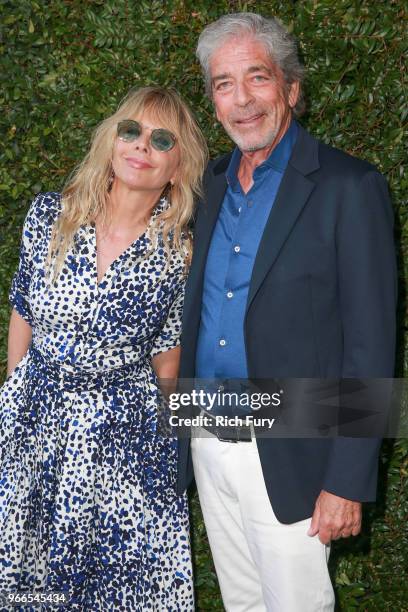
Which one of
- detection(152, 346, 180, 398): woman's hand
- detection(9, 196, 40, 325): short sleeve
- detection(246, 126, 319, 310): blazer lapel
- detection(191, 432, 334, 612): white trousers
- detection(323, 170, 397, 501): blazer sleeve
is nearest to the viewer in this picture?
detection(323, 170, 397, 501): blazer sleeve

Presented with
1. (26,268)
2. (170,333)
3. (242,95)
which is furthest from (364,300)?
(26,268)

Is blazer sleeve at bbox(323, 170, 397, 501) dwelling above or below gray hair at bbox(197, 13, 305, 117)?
below

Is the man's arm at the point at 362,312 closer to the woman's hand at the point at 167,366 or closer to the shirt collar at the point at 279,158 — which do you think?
the shirt collar at the point at 279,158

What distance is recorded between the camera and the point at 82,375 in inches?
150

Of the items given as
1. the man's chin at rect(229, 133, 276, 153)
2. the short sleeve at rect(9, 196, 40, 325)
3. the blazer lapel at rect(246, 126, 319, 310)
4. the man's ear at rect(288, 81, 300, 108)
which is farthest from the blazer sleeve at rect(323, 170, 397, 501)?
the short sleeve at rect(9, 196, 40, 325)

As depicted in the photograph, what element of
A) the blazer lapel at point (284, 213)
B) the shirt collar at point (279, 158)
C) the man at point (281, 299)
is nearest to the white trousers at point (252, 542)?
the man at point (281, 299)

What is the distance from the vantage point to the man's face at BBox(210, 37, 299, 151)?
3.58 metres

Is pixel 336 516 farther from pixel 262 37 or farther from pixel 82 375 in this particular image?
pixel 262 37

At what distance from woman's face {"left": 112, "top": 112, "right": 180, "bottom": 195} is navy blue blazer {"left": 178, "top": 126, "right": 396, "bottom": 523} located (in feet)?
2.00

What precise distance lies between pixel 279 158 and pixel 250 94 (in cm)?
29

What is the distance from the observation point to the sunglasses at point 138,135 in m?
3.79

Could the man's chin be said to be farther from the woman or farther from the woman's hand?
the woman's hand

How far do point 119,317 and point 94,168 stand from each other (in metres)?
0.71

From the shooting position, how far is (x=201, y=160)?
398 cm
